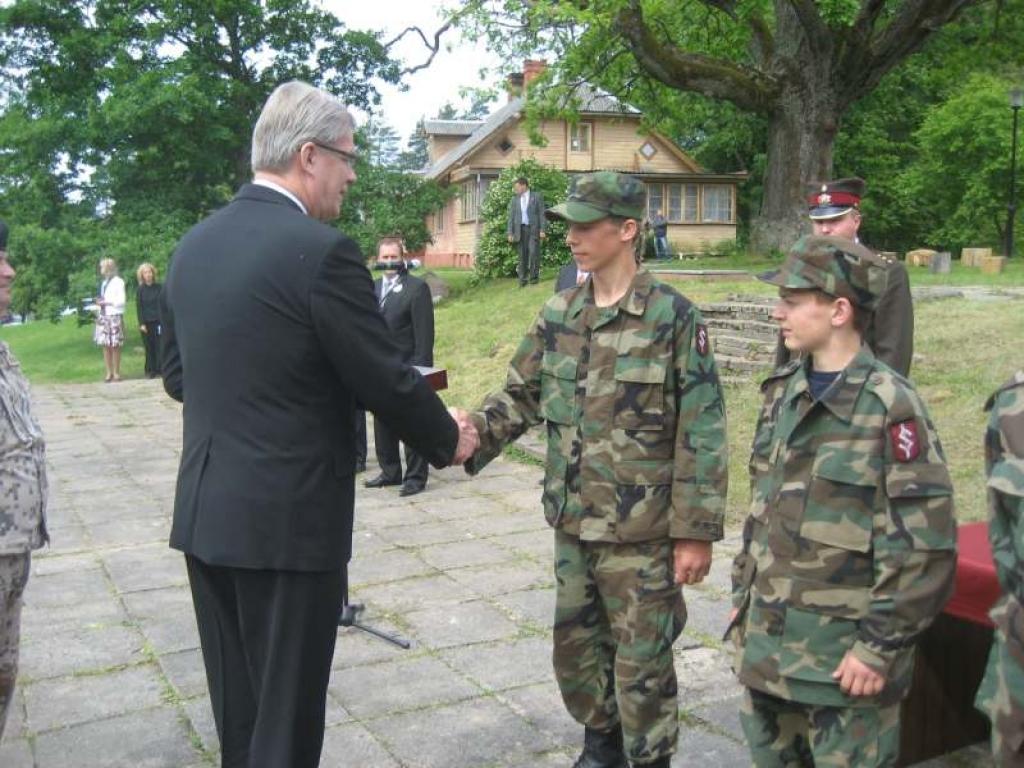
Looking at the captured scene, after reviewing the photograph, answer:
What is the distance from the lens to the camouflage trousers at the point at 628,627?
130 inches

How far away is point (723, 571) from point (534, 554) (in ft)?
3.87

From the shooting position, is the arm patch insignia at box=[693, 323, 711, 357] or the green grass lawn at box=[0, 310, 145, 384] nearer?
the arm patch insignia at box=[693, 323, 711, 357]

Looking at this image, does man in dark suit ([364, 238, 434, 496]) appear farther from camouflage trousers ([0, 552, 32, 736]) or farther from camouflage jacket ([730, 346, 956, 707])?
camouflage jacket ([730, 346, 956, 707])

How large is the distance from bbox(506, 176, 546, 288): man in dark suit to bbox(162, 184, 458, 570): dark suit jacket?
15883mm

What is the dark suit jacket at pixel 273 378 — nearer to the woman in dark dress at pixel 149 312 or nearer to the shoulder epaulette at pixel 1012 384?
the shoulder epaulette at pixel 1012 384

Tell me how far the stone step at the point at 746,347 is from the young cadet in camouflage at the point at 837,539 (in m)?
8.05

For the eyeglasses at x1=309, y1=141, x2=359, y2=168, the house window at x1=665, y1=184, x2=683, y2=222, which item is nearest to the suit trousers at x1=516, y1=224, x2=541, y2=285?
the eyeglasses at x1=309, y1=141, x2=359, y2=168

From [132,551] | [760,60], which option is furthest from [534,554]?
[760,60]

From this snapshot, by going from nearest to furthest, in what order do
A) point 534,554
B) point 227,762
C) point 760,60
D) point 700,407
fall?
point 227,762 → point 700,407 → point 534,554 → point 760,60

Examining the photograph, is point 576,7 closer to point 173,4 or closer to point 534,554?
point 173,4

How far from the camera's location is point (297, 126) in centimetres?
277

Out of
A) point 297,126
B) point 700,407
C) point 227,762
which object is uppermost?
point 297,126

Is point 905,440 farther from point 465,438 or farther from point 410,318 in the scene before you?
point 410,318

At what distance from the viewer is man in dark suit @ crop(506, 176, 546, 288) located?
1869cm
